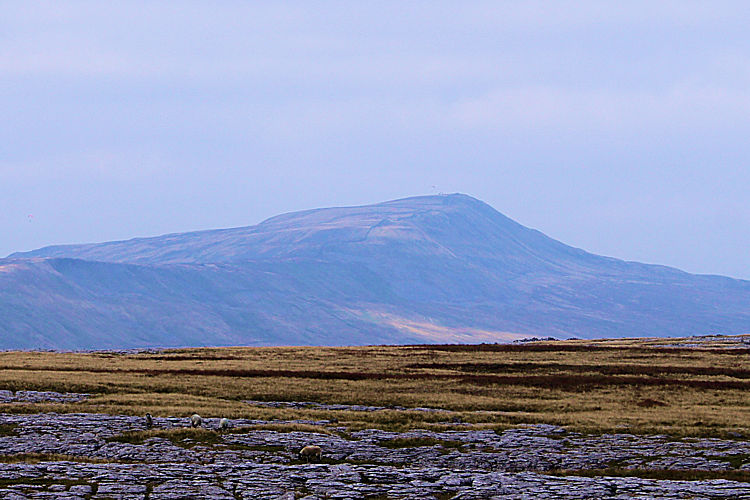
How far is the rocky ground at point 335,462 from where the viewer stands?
91.9 ft

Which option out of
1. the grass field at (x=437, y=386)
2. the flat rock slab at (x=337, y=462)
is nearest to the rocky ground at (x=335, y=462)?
the flat rock slab at (x=337, y=462)

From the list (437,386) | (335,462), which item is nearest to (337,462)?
(335,462)

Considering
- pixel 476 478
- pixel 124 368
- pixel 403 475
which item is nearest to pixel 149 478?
pixel 403 475

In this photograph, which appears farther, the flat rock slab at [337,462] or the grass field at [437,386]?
the grass field at [437,386]

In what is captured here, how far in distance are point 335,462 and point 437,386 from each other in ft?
97.8

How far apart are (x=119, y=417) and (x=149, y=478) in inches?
597

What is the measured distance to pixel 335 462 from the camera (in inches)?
1384

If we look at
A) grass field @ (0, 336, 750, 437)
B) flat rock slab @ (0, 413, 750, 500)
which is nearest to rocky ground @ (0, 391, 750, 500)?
flat rock slab @ (0, 413, 750, 500)

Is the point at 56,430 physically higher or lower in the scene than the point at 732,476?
higher

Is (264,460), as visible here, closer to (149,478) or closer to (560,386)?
(149,478)

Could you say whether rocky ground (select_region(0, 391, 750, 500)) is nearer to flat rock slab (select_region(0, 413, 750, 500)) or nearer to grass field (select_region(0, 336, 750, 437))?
flat rock slab (select_region(0, 413, 750, 500))

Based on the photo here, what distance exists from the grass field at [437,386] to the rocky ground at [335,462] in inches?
128

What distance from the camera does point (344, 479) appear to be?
98.1ft

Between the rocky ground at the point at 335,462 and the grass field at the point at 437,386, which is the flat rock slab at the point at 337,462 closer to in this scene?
the rocky ground at the point at 335,462
